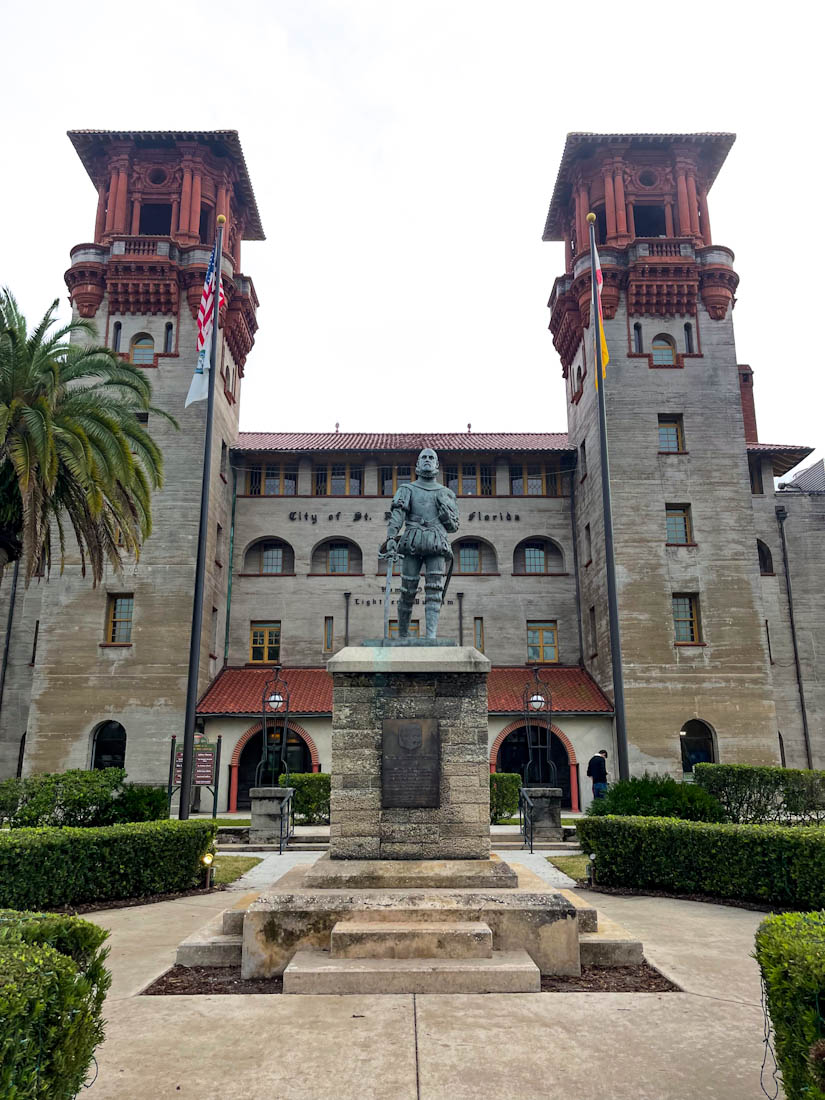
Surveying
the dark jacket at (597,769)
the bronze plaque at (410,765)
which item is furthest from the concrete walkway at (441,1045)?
the dark jacket at (597,769)

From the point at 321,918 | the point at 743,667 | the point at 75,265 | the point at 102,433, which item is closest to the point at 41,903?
the point at 321,918

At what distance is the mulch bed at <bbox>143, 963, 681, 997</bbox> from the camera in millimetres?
7297

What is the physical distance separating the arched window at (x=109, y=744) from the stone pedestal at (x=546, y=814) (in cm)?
1631

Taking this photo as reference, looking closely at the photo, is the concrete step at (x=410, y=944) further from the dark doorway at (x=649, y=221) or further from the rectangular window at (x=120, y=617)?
the dark doorway at (x=649, y=221)

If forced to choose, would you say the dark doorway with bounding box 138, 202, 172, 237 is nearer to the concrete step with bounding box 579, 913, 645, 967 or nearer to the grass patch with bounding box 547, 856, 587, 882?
the grass patch with bounding box 547, 856, 587, 882

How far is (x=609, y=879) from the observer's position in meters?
13.6

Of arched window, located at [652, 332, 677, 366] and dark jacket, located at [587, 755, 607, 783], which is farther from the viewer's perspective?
arched window, located at [652, 332, 677, 366]

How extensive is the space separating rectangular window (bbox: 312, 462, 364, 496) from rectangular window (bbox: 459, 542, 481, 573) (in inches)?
221

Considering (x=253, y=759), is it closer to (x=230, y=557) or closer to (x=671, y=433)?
(x=230, y=557)

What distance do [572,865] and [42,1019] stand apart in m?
13.8

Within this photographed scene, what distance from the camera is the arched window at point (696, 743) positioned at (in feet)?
96.3

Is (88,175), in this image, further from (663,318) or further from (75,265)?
(663,318)

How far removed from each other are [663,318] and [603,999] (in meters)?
31.0

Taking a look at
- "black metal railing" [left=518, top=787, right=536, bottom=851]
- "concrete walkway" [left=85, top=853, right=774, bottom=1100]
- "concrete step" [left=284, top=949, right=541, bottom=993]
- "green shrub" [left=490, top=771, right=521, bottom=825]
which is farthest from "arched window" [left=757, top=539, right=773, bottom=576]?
"concrete step" [left=284, top=949, right=541, bottom=993]
